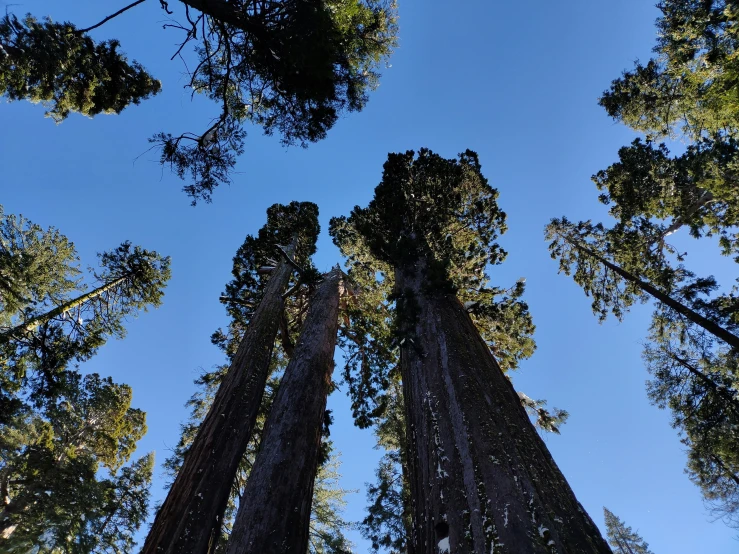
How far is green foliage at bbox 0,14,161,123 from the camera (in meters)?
7.85

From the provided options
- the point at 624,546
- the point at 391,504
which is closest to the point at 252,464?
the point at 391,504

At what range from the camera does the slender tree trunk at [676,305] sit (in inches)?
369

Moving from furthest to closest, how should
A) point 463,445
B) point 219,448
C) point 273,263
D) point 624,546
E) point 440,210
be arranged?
point 624,546 < point 273,263 < point 440,210 < point 219,448 < point 463,445

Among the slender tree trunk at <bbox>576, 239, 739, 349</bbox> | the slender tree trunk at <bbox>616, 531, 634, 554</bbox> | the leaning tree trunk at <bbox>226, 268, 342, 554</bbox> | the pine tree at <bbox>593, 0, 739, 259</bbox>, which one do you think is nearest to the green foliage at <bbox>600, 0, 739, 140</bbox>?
the pine tree at <bbox>593, 0, 739, 259</bbox>

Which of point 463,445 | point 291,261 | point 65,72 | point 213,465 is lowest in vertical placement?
point 463,445

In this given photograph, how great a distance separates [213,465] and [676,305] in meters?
12.3

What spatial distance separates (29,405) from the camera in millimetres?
11156

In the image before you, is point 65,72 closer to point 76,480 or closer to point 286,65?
point 286,65

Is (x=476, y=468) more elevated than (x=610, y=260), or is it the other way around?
(x=610, y=260)

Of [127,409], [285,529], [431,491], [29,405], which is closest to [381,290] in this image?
[285,529]

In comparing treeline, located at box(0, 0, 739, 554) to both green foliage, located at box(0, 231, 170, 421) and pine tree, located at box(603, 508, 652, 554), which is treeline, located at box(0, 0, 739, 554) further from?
pine tree, located at box(603, 508, 652, 554)

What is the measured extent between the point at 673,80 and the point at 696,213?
4.02 metres

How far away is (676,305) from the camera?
10781 mm

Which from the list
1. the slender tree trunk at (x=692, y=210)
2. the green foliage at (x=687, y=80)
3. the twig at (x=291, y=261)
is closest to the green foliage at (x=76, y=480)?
the twig at (x=291, y=261)
